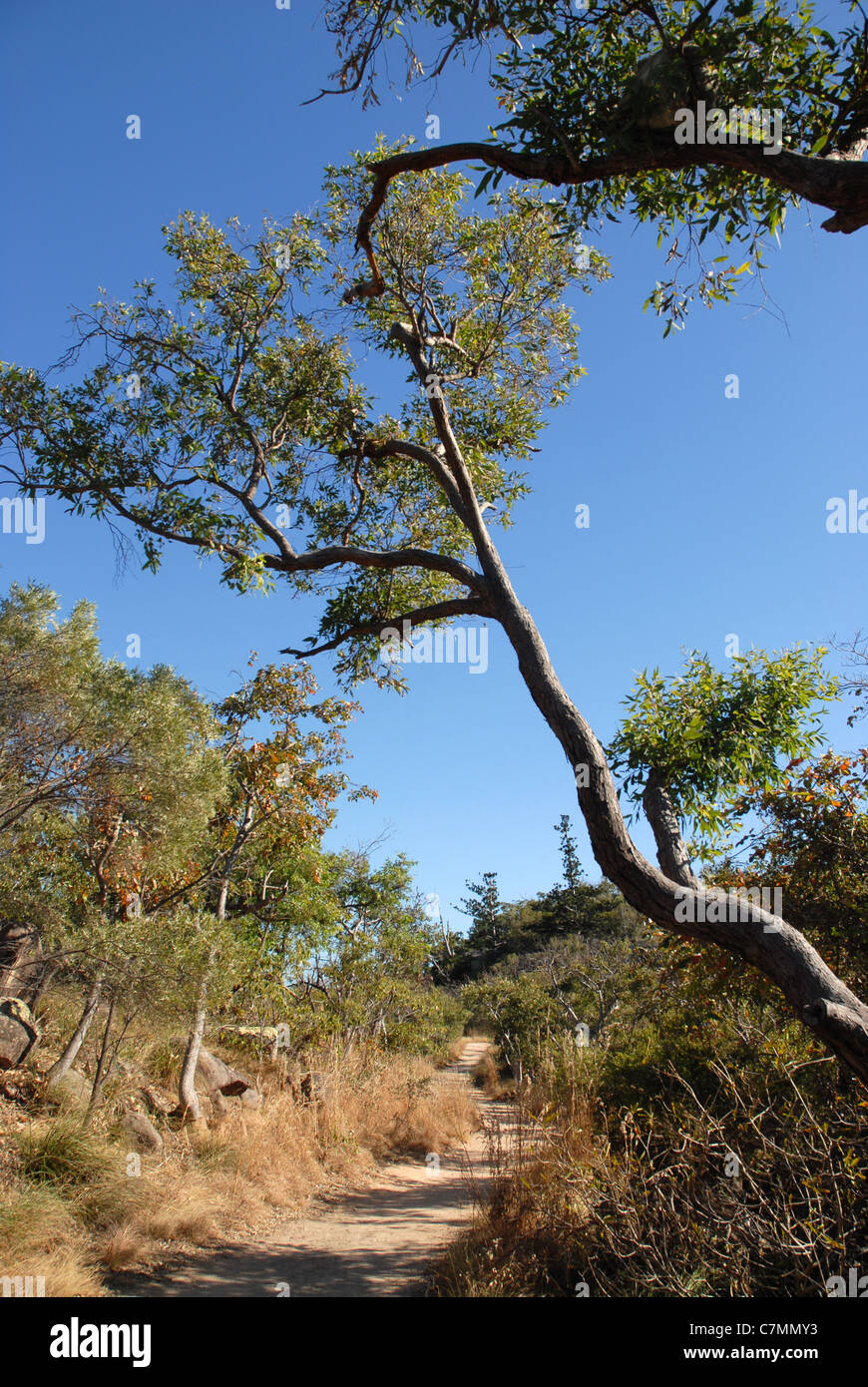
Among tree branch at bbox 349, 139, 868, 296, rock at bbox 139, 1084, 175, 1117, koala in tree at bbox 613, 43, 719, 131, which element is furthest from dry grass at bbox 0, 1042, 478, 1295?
koala in tree at bbox 613, 43, 719, 131

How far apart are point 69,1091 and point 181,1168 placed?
139 centimetres

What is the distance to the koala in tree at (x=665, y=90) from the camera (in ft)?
11.2

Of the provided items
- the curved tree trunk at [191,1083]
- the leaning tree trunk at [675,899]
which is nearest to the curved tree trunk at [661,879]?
the leaning tree trunk at [675,899]

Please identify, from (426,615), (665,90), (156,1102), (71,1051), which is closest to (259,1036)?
(156,1102)

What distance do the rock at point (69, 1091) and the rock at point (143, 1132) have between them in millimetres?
471

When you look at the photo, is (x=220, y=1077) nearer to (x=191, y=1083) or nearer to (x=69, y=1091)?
(x=191, y=1083)

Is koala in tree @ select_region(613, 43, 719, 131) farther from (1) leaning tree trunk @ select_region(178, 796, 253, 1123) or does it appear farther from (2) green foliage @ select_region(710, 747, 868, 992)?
(1) leaning tree trunk @ select_region(178, 796, 253, 1123)

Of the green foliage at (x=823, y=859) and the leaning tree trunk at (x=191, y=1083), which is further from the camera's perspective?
the leaning tree trunk at (x=191, y=1083)

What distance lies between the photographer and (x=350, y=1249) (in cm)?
664

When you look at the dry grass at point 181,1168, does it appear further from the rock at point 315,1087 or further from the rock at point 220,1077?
the rock at point 220,1077

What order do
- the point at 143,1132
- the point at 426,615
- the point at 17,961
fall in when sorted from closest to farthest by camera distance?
the point at 426,615, the point at 143,1132, the point at 17,961

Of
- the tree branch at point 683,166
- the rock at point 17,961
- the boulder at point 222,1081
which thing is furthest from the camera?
A: the boulder at point 222,1081

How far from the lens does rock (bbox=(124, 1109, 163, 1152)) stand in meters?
7.52

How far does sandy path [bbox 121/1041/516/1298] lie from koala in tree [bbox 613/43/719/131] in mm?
7091
